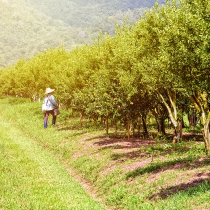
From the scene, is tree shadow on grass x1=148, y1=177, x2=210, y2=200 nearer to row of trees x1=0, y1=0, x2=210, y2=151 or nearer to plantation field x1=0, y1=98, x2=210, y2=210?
plantation field x1=0, y1=98, x2=210, y2=210

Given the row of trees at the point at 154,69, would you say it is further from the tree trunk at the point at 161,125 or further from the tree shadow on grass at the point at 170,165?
the tree shadow on grass at the point at 170,165

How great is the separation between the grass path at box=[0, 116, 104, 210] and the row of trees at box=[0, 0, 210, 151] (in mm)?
7834

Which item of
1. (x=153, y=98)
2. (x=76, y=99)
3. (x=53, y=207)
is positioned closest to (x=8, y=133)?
(x=76, y=99)

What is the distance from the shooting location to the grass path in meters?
13.0

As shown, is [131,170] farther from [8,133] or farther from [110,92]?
[8,133]

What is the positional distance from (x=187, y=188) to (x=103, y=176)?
20.8ft

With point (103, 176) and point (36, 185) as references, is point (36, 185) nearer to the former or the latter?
point (36, 185)

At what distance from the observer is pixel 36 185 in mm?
15586

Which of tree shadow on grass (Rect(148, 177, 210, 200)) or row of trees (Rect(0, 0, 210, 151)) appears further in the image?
row of trees (Rect(0, 0, 210, 151))

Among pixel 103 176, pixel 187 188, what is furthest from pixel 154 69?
pixel 187 188

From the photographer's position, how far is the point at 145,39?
2395 centimetres

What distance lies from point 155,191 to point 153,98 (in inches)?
561

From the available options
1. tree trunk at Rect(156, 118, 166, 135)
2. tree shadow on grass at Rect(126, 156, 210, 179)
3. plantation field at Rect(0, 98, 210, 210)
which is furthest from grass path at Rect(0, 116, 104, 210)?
tree trunk at Rect(156, 118, 166, 135)

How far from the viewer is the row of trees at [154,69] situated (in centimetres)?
1625
